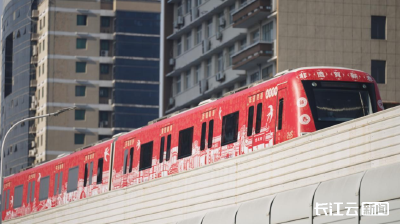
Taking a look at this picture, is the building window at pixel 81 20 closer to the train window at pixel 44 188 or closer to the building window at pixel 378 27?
the building window at pixel 378 27

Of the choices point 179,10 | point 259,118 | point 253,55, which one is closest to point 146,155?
point 259,118

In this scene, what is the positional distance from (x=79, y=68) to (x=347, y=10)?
158 ft

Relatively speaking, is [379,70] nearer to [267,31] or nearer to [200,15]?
[267,31]

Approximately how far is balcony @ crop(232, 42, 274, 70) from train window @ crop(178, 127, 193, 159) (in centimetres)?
2324

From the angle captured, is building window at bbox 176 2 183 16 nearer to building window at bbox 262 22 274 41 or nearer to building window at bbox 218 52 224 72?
building window at bbox 218 52 224 72

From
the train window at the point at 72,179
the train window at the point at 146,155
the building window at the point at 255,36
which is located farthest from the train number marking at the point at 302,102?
the building window at the point at 255,36

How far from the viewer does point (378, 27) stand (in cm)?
5584

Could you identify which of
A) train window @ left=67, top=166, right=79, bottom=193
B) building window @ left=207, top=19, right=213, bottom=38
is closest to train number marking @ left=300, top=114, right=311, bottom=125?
train window @ left=67, top=166, right=79, bottom=193

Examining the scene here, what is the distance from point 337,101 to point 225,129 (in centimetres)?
426

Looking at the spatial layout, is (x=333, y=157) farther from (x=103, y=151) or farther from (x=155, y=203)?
(x=103, y=151)

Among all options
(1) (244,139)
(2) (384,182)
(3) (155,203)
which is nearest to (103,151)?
(3) (155,203)

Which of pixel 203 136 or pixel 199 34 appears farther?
pixel 199 34

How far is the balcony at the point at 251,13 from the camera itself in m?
54.6

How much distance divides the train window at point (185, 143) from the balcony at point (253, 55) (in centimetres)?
2324
